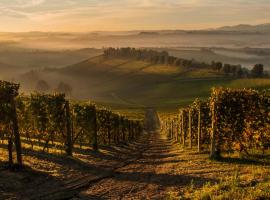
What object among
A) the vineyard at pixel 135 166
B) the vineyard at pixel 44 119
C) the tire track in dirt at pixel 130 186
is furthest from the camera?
the vineyard at pixel 44 119

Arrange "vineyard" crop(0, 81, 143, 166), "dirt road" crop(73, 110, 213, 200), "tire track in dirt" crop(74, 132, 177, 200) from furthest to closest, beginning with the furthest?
"vineyard" crop(0, 81, 143, 166) → "dirt road" crop(73, 110, 213, 200) → "tire track in dirt" crop(74, 132, 177, 200)

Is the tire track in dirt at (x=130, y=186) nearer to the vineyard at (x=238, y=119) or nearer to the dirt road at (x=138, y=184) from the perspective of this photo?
the dirt road at (x=138, y=184)

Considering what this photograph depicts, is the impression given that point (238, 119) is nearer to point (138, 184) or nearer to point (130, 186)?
point (138, 184)

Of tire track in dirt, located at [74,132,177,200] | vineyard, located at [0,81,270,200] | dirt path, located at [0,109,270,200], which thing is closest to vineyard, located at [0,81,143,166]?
vineyard, located at [0,81,270,200]

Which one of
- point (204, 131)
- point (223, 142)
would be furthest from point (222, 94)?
point (204, 131)

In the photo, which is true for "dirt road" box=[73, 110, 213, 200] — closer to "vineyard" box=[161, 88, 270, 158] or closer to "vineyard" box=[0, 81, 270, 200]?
"vineyard" box=[0, 81, 270, 200]

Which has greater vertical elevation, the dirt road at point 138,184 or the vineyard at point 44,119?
the vineyard at point 44,119

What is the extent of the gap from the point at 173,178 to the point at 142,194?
5.07m

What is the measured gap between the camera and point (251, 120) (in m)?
39.1

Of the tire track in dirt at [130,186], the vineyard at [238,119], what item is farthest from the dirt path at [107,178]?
the vineyard at [238,119]

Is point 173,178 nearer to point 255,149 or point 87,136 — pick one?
point 255,149

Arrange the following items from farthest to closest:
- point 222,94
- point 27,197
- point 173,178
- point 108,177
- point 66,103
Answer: point 66,103 → point 222,94 → point 108,177 → point 173,178 → point 27,197

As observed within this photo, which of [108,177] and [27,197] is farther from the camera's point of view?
[108,177]

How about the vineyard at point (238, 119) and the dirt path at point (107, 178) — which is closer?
the dirt path at point (107, 178)
